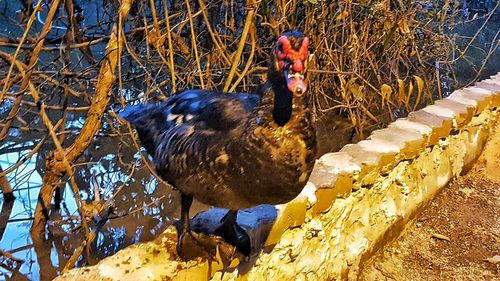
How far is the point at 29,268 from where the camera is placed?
8.21 feet

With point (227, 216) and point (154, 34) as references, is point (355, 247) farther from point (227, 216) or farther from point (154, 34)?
point (154, 34)

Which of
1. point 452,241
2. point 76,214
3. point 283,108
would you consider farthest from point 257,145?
point 452,241

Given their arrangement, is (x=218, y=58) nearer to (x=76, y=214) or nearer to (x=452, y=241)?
(x=76, y=214)

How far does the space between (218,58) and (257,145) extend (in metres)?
2.05

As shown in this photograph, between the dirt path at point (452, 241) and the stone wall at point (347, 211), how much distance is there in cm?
9

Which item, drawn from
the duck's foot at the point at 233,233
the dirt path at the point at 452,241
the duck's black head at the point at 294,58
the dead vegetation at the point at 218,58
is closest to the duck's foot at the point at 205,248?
the duck's foot at the point at 233,233

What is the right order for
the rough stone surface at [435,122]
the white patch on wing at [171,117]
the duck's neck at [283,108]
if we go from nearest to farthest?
1. the duck's neck at [283,108]
2. the white patch on wing at [171,117]
3. the rough stone surface at [435,122]

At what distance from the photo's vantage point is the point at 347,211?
264 cm

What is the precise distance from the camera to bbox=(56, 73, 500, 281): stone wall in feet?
5.76

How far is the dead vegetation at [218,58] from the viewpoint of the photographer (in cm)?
287

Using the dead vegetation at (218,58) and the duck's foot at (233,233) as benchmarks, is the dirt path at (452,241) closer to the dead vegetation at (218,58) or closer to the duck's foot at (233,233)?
the dead vegetation at (218,58)

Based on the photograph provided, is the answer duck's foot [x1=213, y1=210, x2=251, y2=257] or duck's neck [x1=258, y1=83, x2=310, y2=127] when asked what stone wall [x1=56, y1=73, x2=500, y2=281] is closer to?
duck's foot [x1=213, y1=210, x2=251, y2=257]

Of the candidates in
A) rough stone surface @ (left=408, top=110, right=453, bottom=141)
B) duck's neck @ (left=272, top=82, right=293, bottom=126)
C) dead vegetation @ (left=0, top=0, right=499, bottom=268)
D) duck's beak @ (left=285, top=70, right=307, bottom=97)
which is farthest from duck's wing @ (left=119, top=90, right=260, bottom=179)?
rough stone surface @ (left=408, top=110, right=453, bottom=141)

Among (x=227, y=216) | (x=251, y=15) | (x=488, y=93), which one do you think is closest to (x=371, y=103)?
(x=488, y=93)
